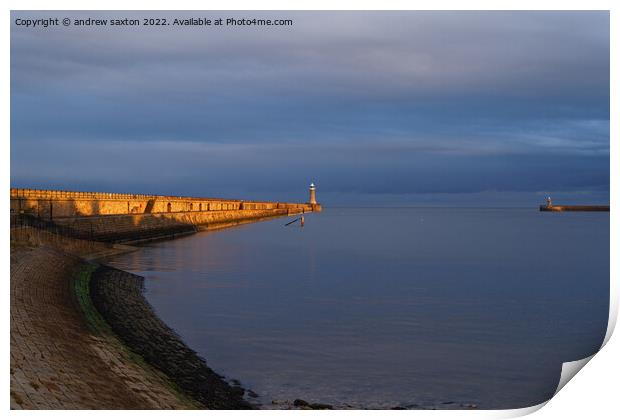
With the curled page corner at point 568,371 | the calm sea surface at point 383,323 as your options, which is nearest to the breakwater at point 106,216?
the calm sea surface at point 383,323

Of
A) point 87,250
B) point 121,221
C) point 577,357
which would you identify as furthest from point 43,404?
point 121,221

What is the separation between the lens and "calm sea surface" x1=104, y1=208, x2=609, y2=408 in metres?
12.8

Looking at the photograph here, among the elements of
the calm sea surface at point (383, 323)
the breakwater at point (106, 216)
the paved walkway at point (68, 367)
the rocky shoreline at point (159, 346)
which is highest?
the breakwater at point (106, 216)

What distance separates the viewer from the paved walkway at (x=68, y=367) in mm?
8820

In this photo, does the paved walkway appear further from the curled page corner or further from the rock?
the curled page corner

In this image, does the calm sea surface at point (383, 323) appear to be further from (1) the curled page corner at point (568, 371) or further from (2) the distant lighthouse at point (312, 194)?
(2) the distant lighthouse at point (312, 194)

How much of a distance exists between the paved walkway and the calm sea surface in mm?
2313

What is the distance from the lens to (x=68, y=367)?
995cm

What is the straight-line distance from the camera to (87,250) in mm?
30672

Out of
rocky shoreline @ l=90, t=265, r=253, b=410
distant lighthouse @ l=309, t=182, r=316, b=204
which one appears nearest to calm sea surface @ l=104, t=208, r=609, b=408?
rocky shoreline @ l=90, t=265, r=253, b=410

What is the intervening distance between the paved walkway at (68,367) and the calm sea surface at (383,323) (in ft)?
7.59

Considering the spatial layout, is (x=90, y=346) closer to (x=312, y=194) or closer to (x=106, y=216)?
(x=106, y=216)
